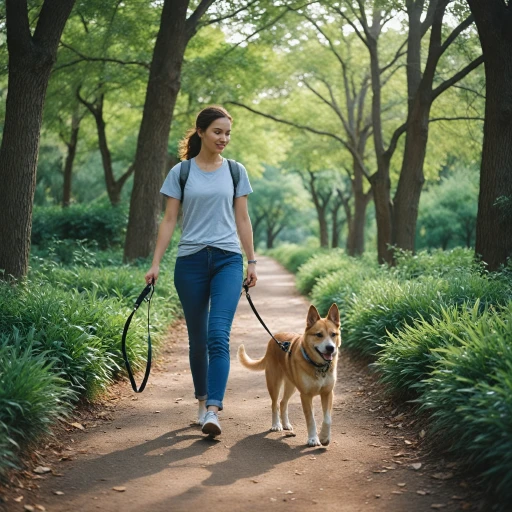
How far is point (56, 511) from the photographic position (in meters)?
3.95

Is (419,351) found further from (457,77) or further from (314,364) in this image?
(457,77)

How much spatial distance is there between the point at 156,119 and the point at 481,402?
33.0 feet

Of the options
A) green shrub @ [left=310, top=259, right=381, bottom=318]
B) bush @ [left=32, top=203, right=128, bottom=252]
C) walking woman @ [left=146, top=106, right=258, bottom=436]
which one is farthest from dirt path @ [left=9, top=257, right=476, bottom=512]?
bush @ [left=32, top=203, right=128, bottom=252]

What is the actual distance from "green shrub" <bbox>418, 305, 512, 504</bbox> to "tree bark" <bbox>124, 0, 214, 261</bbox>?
29.3 ft

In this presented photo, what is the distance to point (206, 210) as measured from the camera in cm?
531

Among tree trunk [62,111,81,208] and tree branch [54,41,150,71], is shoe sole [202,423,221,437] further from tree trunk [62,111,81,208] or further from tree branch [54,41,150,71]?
tree trunk [62,111,81,208]

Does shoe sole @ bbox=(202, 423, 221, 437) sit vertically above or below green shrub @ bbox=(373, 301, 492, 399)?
below

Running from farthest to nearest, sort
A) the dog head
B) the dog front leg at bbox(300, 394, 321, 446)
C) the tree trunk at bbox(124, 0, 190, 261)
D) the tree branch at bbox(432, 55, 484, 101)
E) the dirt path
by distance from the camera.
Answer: the tree trunk at bbox(124, 0, 190, 261) → the tree branch at bbox(432, 55, 484, 101) → the dog front leg at bbox(300, 394, 321, 446) → the dog head → the dirt path

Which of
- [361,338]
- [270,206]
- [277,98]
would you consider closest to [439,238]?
[277,98]

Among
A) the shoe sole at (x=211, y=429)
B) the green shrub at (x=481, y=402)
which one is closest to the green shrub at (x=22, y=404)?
the shoe sole at (x=211, y=429)

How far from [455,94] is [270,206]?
42384mm

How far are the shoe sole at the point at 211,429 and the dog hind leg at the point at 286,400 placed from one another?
74cm

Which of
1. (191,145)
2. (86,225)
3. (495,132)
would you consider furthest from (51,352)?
(86,225)

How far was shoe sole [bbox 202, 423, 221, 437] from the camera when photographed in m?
5.10
